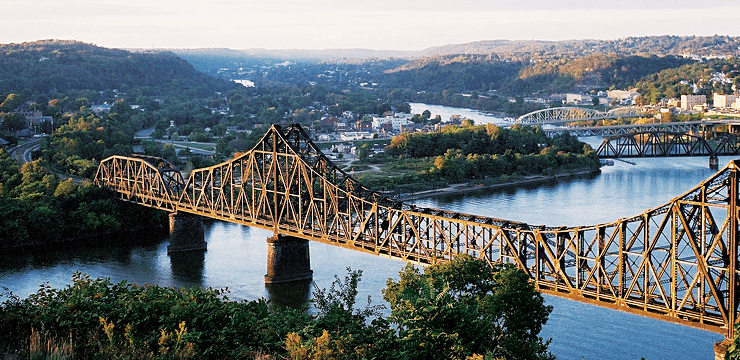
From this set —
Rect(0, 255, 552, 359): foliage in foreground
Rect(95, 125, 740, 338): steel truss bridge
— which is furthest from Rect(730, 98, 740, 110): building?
Rect(0, 255, 552, 359): foliage in foreground

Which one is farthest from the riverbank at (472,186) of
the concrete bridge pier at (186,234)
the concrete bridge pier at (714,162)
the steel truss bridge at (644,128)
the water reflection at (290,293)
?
the water reflection at (290,293)

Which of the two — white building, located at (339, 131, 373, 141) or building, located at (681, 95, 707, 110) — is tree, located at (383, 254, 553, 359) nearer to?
white building, located at (339, 131, 373, 141)

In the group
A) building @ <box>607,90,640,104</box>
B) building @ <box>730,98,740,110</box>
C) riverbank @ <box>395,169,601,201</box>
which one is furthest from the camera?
building @ <box>607,90,640,104</box>

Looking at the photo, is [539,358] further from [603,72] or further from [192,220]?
[603,72]

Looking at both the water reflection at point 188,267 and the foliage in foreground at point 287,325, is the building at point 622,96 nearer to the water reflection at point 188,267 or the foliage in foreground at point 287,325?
the water reflection at point 188,267

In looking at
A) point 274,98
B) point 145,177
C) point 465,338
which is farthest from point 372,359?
point 274,98

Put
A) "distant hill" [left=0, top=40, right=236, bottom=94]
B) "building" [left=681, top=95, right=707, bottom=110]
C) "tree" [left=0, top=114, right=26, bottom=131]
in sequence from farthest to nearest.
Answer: "distant hill" [left=0, top=40, right=236, bottom=94] < "building" [left=681, top=95, right=707, bottom=110] < "tree" [left=0, top=114, right=26, bottom=131]

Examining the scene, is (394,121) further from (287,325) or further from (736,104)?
(287,325)
